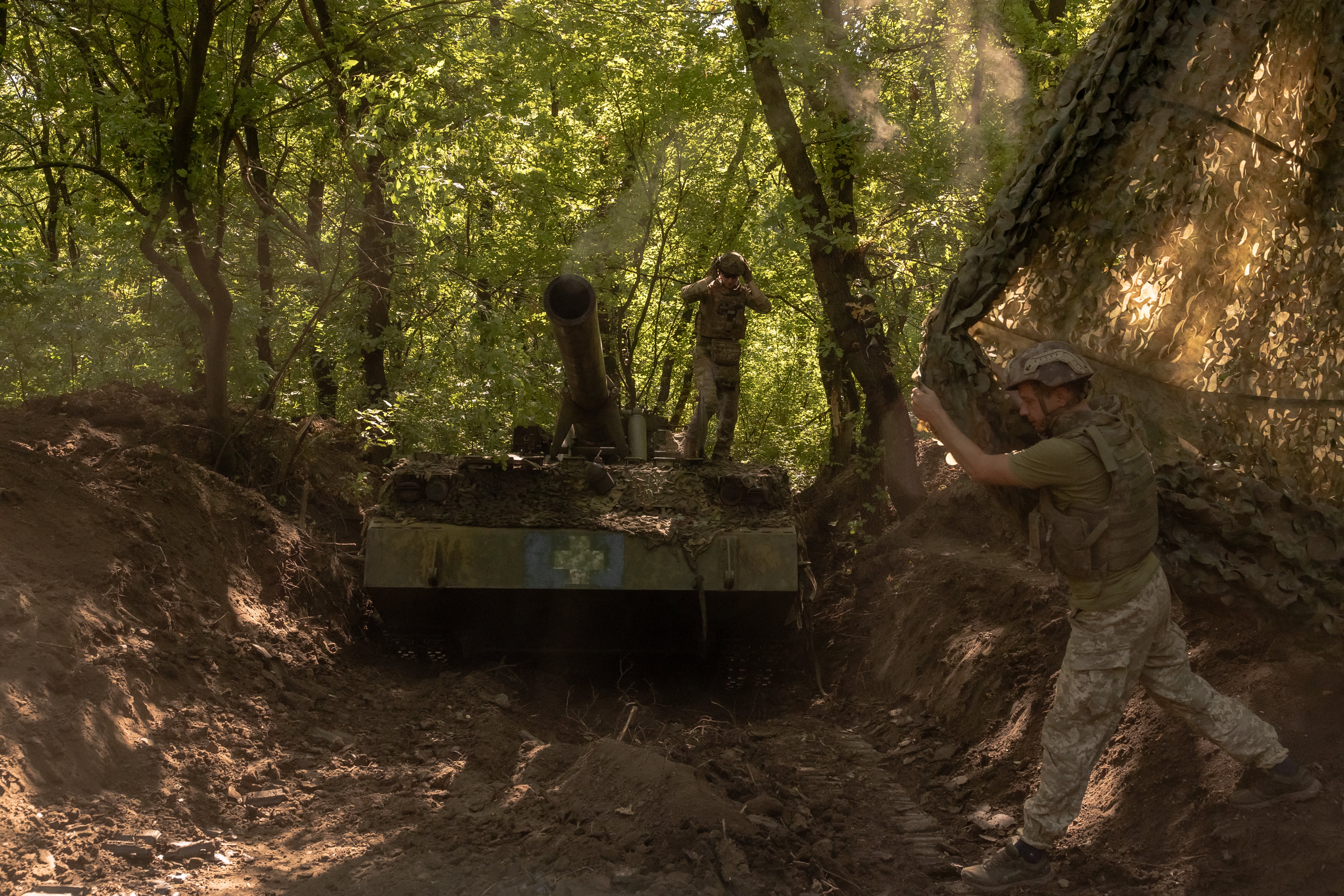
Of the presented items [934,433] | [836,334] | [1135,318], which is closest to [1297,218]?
[1135,318]

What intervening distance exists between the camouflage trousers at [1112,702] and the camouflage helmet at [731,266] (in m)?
6.35

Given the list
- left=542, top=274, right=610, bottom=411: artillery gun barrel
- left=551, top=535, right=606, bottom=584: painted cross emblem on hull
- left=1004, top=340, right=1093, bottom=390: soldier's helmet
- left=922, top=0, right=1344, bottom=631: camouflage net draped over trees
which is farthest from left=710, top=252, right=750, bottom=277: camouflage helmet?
left=1004, top=340, right=1093, bottom=390: soldier's helmet

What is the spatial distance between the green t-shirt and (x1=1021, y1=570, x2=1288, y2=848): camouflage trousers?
0.13 ft

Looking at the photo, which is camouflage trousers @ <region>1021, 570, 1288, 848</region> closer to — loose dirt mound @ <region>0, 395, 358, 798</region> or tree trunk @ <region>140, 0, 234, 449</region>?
loose dirt mound @ <region>0, 395, 358, 798</region>

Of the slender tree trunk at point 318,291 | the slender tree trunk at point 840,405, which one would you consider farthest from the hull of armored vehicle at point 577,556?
the slender tree trunk at point 840,405

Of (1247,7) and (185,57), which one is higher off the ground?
(185,57)

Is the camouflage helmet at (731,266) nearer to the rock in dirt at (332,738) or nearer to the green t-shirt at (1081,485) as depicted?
the rock in dirt at (332,738)

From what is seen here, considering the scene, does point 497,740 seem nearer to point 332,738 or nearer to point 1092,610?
point 332,738

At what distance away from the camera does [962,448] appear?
13.9 feet

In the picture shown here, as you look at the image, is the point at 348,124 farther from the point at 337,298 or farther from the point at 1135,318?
the point at 1135,318

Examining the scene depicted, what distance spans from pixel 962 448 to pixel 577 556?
3572 mm

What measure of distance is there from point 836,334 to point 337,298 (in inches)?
187

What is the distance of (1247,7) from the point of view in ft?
14.5

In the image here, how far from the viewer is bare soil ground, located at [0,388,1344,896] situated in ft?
13.5
